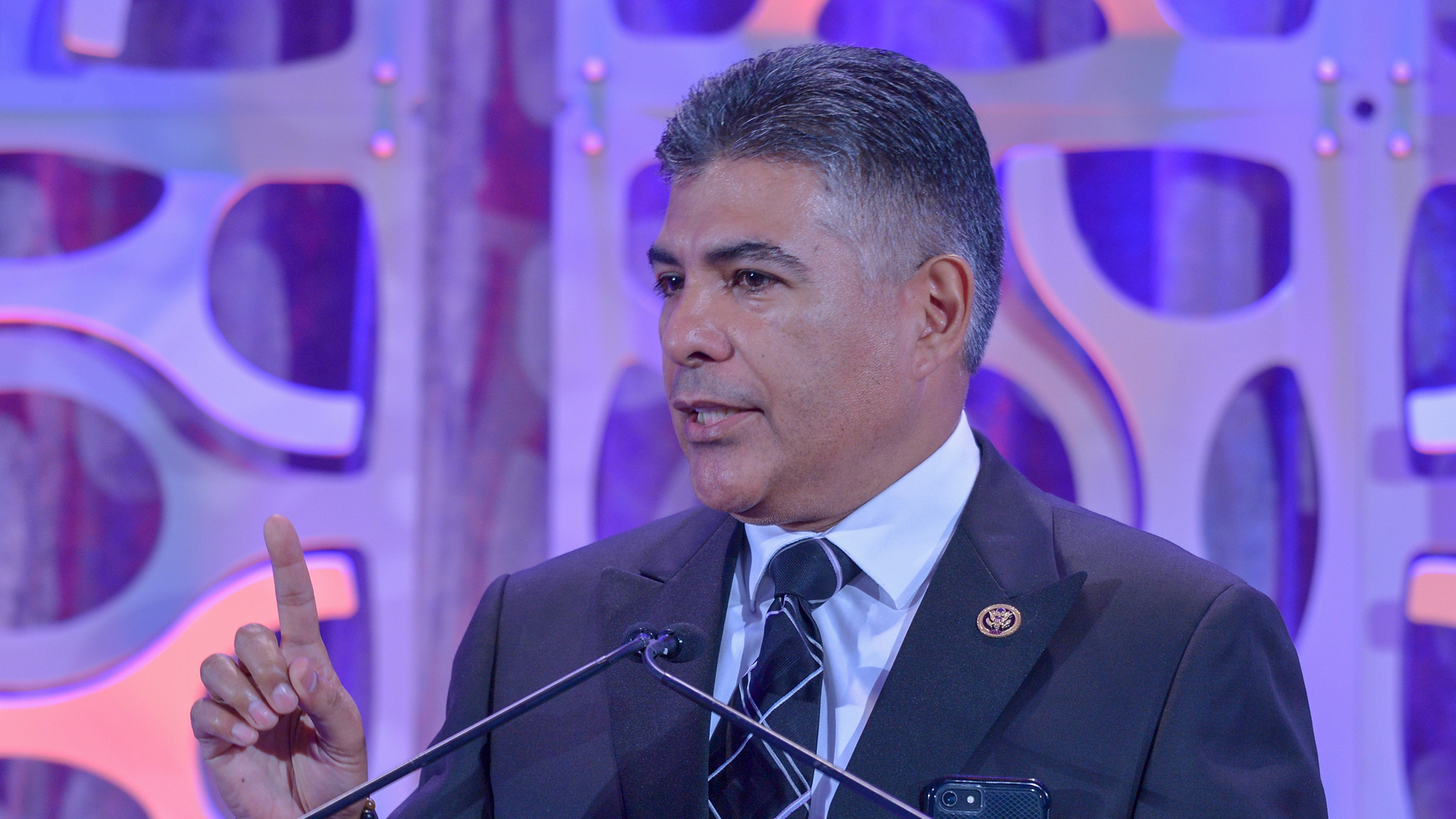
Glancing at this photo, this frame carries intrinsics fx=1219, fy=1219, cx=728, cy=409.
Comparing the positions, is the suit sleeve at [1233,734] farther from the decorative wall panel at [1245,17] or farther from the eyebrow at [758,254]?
the decorative wall panel at [1245,17]

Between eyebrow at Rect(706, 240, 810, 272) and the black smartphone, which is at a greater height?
eyebrow at Rect(706, 240, 810, 272)

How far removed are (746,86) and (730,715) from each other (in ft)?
2.63

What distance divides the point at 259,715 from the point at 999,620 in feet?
2.71

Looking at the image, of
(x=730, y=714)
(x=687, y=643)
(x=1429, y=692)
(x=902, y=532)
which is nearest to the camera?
(x=730, y=714)

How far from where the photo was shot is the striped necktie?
4.59ft

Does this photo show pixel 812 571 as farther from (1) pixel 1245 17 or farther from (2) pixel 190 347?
(1) pixel 1245 17

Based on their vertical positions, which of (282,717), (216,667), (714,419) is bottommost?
(282,717)

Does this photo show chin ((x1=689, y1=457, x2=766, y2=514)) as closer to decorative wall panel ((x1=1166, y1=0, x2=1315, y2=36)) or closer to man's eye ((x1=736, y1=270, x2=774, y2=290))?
man's eye ((x1=736, y1=270, x2=774, y2=290))

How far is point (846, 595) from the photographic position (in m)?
1.51

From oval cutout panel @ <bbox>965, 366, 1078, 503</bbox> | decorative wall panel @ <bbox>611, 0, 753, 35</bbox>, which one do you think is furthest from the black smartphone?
decorative wall panel @ <bbox>611, 0, 753, 35</bbox>

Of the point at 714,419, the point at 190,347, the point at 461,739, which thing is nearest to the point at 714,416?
the point at 714,419

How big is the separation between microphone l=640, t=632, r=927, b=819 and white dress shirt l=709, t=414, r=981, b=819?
266mm

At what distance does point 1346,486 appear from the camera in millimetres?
2438

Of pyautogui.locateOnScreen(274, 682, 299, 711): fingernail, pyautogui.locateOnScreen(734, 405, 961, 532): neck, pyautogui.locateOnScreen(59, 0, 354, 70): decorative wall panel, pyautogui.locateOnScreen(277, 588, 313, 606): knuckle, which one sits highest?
pyautogui.locateOnScreen(59, 0, 354, 70): decorative wall panel
